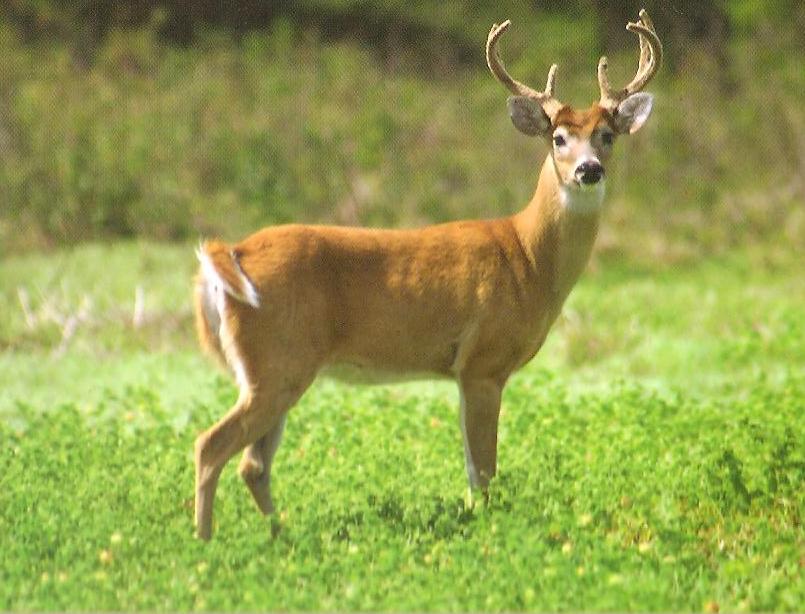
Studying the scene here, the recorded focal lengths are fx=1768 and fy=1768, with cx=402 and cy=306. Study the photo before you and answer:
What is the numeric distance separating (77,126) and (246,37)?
88.7 inches

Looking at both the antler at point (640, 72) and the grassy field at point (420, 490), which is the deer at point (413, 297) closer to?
the antler at point (640, 72)

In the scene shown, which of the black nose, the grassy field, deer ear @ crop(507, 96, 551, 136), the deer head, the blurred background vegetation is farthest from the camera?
the blurred background vegetation

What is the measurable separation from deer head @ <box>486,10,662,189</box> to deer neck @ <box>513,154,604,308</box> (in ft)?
0.31

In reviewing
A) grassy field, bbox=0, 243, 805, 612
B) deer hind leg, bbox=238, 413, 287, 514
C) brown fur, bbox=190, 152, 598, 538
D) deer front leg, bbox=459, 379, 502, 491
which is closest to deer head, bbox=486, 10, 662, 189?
brown fur, bbox=190, 152, 598, 538

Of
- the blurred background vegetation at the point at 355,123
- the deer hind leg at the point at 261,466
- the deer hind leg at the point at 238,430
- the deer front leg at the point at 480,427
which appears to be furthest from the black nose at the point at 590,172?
the blurred background vegetation at the point at 355,123

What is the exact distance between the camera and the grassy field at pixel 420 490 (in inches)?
211

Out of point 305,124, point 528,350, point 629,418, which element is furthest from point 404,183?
point 528,350

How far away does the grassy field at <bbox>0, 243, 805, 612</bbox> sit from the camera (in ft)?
17.5

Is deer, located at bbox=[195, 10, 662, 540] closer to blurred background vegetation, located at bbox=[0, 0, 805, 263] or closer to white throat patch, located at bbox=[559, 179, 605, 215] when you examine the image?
white throat patch, located at bbox=[559, 179, 605, 215]

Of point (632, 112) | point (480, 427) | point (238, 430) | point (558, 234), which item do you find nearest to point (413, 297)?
point (480, 427)

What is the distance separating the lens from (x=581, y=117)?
246 inches

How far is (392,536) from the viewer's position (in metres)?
5.77

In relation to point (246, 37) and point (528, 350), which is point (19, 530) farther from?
point (246, 37)

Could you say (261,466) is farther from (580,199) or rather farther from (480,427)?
(580,199)
